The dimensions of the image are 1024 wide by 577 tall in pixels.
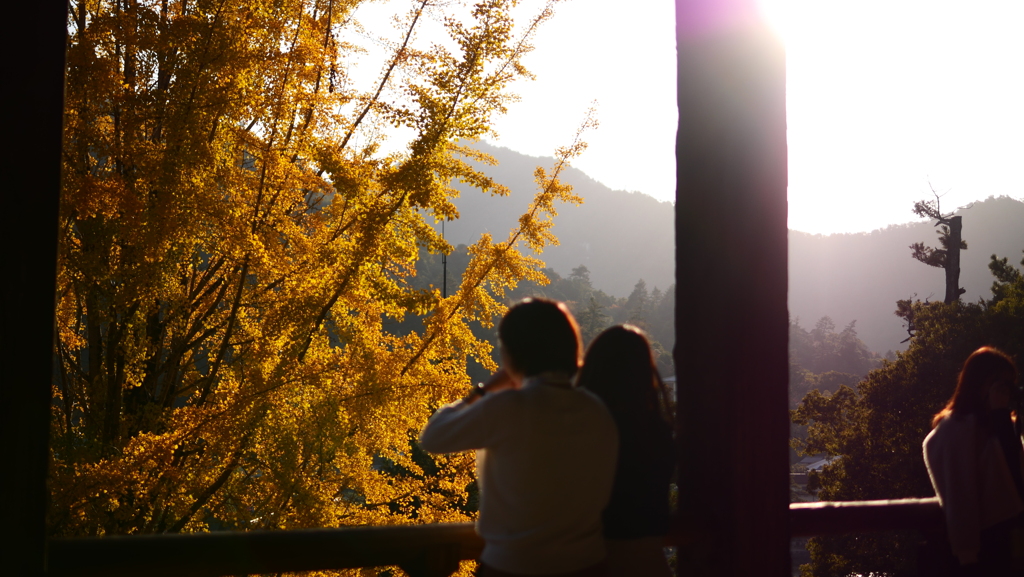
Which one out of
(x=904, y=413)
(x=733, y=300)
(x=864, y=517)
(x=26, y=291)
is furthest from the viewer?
(x=904, y=413)

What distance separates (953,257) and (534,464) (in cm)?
1935

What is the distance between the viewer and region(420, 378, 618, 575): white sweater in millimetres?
1322

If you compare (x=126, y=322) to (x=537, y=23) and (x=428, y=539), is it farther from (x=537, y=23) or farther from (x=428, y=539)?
(x=428, y=539)

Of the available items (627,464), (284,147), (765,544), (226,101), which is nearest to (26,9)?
(627,464)

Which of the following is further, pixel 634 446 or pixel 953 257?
pixel 953 257

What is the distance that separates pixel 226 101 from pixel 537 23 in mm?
2255

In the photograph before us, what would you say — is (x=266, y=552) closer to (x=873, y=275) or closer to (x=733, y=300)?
(x=733, y=300)

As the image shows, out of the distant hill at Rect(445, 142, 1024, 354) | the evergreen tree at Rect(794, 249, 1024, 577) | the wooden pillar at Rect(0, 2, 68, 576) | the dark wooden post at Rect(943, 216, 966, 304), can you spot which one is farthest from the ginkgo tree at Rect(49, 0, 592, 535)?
the distant hill at Rect(445, 142, 1024, 354)

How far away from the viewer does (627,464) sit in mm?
1509

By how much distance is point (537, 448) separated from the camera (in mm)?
1325

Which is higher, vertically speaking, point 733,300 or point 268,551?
point 733,300

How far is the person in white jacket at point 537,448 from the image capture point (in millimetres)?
1324

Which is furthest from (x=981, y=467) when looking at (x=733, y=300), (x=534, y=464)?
(x=534, y=464)

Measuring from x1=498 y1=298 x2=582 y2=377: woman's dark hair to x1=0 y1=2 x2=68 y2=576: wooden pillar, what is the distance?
34.3 inches
